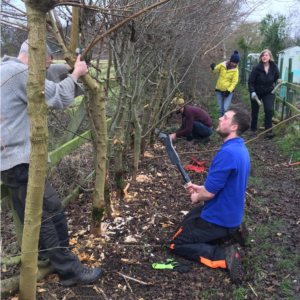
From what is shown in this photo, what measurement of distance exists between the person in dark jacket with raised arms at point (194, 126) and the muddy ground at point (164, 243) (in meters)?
1.96

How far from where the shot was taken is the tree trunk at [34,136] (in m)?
1.34

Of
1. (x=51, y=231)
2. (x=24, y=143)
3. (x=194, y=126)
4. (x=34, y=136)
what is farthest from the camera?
(x=194, y=126)

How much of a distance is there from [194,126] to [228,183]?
13.8 ft

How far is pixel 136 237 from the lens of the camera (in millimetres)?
3139

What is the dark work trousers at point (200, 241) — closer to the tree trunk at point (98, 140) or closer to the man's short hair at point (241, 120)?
the tree trunk at point (98, 140)

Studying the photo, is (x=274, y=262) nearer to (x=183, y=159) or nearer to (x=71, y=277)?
(x=71, y=277)

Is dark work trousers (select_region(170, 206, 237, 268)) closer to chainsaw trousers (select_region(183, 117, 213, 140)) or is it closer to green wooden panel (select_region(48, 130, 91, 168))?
green wooden panel (select_region(48, 130, 91, 168))

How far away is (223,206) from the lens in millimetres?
2826

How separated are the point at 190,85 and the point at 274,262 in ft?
28.9

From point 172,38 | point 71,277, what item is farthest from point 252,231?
point 172,38

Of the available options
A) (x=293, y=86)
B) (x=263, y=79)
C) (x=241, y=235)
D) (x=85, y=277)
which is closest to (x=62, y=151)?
(x=85, y=277)

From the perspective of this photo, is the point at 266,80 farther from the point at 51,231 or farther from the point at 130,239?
the point at 51,231

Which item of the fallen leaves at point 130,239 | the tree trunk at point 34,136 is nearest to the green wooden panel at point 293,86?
the fallen leaves at point 130,239

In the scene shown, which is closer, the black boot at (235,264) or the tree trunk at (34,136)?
the tree trunk at (34,136)
